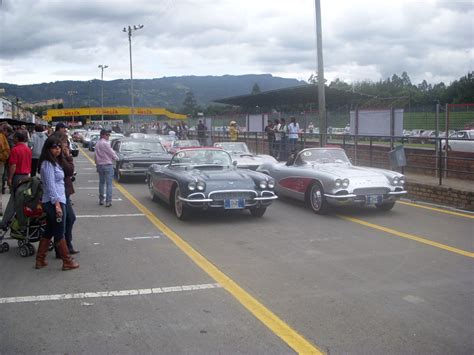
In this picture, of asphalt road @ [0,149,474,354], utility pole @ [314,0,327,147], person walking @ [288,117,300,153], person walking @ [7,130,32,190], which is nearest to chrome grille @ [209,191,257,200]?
asphalt road @ [0,149,474,354]

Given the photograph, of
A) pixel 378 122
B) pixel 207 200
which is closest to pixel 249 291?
pixel 207 200

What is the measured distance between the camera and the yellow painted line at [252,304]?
4.17 m

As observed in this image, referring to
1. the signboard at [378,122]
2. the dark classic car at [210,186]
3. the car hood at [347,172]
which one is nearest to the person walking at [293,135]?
the signboard at [378,122]

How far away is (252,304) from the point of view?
5.12 meters

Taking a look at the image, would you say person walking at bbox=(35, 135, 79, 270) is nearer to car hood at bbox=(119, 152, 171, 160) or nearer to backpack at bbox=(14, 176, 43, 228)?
backpack at bbox=(14, 176, 43, 228)

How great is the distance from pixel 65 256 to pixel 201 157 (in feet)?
16.6

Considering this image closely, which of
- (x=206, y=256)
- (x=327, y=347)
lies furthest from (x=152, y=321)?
(x=206, y=256)

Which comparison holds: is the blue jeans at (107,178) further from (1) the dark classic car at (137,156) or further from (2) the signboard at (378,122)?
(2) the signboard at (378,122)

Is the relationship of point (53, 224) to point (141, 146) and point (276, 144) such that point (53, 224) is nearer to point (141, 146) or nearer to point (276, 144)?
point (141, 146)

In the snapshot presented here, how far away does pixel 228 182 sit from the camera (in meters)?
9.52

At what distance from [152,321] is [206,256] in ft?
7.87

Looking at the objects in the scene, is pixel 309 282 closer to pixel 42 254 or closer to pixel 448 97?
pixel 42 254

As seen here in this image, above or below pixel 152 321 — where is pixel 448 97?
above

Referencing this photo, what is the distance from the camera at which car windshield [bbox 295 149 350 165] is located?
11.7 meters
